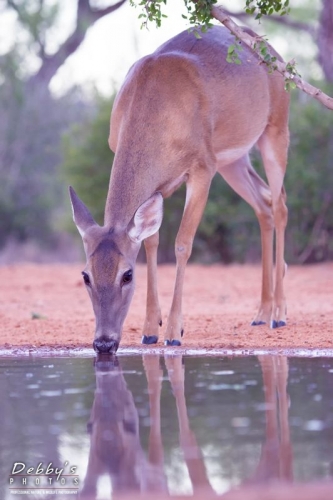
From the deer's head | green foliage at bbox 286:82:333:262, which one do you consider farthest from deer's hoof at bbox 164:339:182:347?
green foliage at bbox 286:82:333:262

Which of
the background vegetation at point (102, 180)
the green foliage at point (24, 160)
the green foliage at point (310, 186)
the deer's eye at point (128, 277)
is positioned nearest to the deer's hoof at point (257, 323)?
the deer's eye at point (128, 277)

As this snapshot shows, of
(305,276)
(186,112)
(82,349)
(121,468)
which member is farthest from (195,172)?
(305,276)

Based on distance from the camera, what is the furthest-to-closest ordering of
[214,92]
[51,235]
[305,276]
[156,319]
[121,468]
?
[51,235] < [305,276] < [214,92] < [156,319] < [121,468]

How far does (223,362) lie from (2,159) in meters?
19.7

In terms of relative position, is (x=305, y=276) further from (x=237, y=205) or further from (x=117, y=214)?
(x=117, y=214)

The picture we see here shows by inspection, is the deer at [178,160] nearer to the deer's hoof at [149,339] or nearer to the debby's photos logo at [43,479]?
the deer's hoof at [149,339]

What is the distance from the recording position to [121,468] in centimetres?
418

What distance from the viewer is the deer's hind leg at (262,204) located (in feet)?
32.5

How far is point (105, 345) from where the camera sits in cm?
718

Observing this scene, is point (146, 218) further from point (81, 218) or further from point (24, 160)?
point (24, 160)

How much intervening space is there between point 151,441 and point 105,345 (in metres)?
2.57

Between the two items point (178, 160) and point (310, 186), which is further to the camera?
point (310, 186)

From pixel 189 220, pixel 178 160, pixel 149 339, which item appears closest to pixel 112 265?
pixel 149 339

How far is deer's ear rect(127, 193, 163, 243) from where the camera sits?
7.61m
